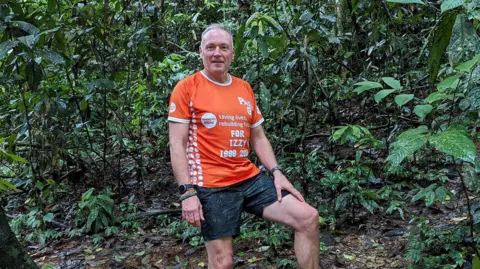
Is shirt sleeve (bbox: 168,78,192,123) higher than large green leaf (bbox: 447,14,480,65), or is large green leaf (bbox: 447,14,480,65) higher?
large green leaf (bbox: 447,14,480,65)

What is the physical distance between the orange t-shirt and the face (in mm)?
92

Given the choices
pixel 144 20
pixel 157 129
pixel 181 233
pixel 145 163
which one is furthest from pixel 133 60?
pixel 181 233

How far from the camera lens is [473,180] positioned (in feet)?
8.13

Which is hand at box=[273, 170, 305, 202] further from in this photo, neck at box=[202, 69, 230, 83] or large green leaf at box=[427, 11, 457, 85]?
large green leaf at box=[427, 11, 457, 85]

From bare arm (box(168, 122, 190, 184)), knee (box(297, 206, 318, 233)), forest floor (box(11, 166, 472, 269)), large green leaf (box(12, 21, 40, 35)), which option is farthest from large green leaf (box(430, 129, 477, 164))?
large green leaf (box(12, 21, 40, 35))

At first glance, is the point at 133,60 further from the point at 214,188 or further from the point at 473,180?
the point at 473,180

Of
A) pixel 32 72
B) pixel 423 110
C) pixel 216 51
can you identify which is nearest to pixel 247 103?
pixel 216 51

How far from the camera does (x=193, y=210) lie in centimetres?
252

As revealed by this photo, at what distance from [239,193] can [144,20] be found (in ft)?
9.08

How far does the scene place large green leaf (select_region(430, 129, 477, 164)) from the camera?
1.44 metres

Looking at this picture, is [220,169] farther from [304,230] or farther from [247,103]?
[304,230]

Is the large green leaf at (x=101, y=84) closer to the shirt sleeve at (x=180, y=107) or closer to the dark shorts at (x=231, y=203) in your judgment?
the shirt sleeve at (x=180, y=107)

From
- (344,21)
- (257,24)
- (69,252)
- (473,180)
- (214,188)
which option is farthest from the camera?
(344,21)

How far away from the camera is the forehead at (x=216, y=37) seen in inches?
108
